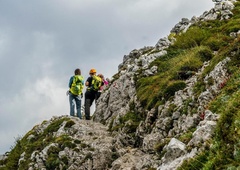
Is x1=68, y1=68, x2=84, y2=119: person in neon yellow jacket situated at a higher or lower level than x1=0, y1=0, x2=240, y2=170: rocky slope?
higher

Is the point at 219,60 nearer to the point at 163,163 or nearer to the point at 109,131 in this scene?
the point at 163,163

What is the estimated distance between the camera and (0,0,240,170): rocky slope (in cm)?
1228

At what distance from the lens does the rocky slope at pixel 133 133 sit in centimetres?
1228

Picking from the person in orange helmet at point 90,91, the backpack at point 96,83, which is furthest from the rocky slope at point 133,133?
the backpack at point 96,83

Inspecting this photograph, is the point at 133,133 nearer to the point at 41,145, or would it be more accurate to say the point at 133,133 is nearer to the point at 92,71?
the point at 41,145

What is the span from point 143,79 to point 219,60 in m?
7.83

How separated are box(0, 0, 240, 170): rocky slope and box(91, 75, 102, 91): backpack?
116 centimetres

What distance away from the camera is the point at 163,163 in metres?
12.0

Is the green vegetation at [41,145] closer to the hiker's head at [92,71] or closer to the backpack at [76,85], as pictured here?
the backpack at [76,85]

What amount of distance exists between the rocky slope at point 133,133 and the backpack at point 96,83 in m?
1.16

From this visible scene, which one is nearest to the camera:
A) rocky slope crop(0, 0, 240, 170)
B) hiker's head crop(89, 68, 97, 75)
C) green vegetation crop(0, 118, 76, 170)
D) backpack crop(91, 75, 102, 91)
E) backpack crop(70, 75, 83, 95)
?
rocky slope crop(0, 0, 240, 170)

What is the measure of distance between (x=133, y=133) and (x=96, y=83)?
9575 millimetres

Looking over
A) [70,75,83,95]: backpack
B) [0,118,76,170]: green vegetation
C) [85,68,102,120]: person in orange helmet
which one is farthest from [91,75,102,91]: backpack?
[0,118,76,170]: green vegetation

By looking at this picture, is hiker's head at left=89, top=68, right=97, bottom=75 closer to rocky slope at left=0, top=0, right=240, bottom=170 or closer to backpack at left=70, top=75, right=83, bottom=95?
backpack at left=70, top=75, right=83, bottom=95
